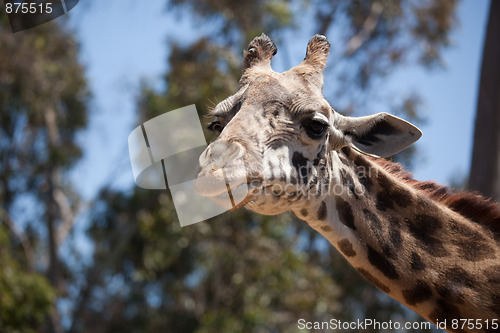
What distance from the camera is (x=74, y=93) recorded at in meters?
23.5

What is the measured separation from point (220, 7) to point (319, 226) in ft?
51.5

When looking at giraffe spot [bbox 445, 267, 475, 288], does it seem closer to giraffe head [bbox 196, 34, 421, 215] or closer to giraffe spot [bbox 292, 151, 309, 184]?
giraffe head [bbox 196, 34, 421, 215]

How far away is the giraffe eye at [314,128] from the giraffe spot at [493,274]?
146 centimetres

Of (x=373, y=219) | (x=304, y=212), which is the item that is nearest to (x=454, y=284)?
(x=373, y=219)

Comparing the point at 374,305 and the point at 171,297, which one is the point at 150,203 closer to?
the point at 171,297

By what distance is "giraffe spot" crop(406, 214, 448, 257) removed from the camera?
4.25m

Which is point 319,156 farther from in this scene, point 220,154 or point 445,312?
point 445,312

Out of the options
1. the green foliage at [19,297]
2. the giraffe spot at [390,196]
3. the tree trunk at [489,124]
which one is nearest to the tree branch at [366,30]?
the tree trunk at [489,124]

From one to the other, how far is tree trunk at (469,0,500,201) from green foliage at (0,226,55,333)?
1039 centimetres

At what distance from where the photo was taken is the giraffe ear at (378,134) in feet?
14.5

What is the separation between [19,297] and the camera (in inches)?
585

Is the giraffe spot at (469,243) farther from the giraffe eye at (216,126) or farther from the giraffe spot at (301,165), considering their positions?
the giraffe eye at (216,126)

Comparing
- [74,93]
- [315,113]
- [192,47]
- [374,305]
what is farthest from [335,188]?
[74,93]

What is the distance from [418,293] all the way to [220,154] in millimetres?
1652
